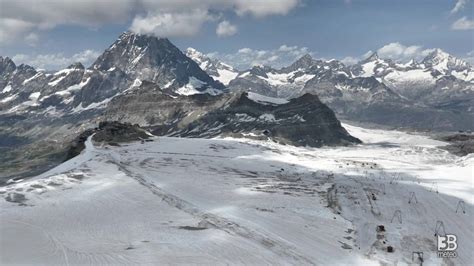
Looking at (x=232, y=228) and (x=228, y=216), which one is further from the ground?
(x=228, y=216)

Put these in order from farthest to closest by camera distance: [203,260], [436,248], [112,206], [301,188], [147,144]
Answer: [147,144], [301,188], [112,206], [436,248], [203,260]

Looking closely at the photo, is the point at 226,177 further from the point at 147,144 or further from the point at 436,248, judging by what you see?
the point at 147,144

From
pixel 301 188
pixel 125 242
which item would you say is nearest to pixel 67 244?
pixel 125 242

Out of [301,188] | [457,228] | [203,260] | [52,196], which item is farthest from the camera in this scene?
[301,188]

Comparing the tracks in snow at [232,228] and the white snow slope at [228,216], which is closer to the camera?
the white snow slope at [228,216]

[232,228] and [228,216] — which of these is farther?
[228,216]

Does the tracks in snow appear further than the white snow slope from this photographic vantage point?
Yes

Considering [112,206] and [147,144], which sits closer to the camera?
[112,206]
